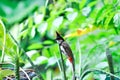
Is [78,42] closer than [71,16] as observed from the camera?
Yes

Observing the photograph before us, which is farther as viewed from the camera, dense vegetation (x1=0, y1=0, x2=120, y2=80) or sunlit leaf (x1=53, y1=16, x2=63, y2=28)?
sunlit leaf (x1=53, y1=16, x2=63, y2=28)

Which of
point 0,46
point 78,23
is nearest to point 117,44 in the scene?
point 78,23

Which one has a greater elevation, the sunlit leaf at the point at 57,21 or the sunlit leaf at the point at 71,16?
the sunlit leaf at the point at 71,16

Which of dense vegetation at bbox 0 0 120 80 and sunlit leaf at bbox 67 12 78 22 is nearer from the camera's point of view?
dense vegetation at bbox 0 0 120 80

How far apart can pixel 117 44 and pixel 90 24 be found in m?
0.09

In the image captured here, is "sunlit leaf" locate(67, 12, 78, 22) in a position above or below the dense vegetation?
above

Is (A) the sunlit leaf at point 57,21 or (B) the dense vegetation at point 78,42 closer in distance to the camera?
(B) the dense vegetation at point 78,42

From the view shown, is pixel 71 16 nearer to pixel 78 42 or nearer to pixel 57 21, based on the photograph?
pixel 57 21

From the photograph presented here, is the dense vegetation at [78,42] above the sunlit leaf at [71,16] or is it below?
below

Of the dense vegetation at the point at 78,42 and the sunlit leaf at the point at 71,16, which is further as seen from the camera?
the sunlit leaf at the point at 71,16

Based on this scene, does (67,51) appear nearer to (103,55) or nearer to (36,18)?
(103,55)

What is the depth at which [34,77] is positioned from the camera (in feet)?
1.81

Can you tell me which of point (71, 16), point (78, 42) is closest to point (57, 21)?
point (71, 16)

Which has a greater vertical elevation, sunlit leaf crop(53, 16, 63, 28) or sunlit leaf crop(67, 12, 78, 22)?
sunlit leaf crop(67, 12, 78, 22)
